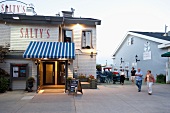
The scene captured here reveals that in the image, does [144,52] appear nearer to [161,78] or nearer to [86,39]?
[161,78]

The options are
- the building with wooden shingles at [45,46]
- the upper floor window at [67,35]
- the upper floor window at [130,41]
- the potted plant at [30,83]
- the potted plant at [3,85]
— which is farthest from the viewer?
the upper floor window at [130,41]

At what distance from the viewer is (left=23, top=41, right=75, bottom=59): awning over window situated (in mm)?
14328

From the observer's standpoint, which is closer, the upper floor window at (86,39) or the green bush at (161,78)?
the upper floor window at (86,39)

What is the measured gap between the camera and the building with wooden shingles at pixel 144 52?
76.6 ft

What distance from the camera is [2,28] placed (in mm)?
17547

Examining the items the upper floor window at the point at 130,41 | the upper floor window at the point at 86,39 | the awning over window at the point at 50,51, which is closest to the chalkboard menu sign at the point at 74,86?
the awning over window at the point at 50,51

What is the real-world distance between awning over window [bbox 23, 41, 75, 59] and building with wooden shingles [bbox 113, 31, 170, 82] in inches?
465

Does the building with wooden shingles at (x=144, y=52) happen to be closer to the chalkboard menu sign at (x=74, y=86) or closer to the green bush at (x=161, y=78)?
the green bush at (x=161, y=78)

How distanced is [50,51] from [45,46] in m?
1.04

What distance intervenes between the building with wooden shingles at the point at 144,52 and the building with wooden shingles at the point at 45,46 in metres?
9.31

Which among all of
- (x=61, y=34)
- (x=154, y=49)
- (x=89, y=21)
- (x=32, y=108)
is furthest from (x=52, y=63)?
(x=154, y=49)

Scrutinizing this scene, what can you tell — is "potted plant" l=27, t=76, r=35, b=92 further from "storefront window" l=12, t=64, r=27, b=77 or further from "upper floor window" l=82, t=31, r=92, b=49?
"upper floor window" l=82, t=31, r=92, b=49

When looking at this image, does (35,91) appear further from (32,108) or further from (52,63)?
(32,108)

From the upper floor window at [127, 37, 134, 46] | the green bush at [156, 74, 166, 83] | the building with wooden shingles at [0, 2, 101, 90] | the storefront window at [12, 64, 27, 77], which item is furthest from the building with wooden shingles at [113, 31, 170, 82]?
the storefront window at [12, 64, 27, 77]
